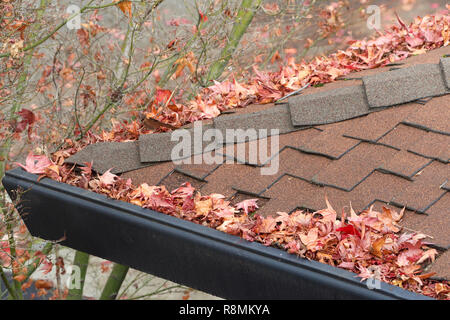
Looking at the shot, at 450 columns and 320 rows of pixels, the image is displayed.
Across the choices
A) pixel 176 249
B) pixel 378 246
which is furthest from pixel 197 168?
pixel 378 246

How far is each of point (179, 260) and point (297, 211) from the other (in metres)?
0.58

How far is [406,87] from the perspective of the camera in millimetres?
2959

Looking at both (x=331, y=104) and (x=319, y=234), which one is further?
(x=331, y=104)

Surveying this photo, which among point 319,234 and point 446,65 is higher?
point 446,65

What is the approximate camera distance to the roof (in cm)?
250

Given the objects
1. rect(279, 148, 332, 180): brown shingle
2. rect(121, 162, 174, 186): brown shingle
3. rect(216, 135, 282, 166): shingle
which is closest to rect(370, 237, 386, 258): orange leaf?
rect(279, 148, 332, 180): brown shingle

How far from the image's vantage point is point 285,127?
3.09m

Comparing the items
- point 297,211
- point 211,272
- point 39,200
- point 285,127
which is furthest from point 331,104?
point 39,200

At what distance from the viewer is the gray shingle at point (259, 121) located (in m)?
3.11

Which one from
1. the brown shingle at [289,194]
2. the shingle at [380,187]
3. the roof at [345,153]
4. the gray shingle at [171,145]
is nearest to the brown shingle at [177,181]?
the roof at [345,153]

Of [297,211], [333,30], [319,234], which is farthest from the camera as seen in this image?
[333,30]

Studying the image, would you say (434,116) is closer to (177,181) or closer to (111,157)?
(177,181)

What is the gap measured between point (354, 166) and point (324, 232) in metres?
0.47
